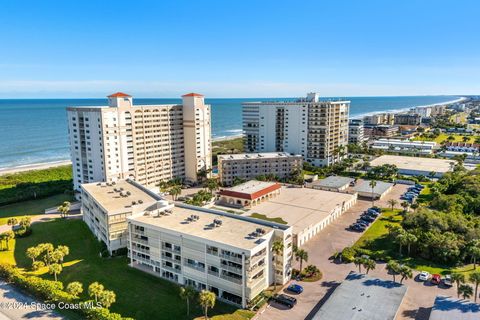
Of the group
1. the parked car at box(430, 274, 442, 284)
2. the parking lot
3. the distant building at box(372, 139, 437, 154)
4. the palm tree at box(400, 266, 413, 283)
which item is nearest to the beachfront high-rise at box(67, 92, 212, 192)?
the parking lot

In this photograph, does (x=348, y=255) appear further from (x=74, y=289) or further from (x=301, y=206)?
(x=74, y=289)

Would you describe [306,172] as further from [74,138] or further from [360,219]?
[74,138]

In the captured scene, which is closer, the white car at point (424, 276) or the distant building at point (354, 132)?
the white car at point (424, 276)

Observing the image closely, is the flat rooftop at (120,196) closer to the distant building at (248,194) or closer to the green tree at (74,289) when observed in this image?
the green tree at (74,289)

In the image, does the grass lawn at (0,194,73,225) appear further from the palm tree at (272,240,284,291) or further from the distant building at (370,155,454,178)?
the distant building at (370,155,454,178)

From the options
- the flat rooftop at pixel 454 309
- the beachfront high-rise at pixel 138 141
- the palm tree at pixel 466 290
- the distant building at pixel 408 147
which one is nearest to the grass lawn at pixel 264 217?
the flat rooftop at pixel 454 309

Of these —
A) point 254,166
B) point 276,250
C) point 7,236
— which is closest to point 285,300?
point 276,250

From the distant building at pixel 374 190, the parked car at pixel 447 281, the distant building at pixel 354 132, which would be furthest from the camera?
the distant building at pixel 354 132
